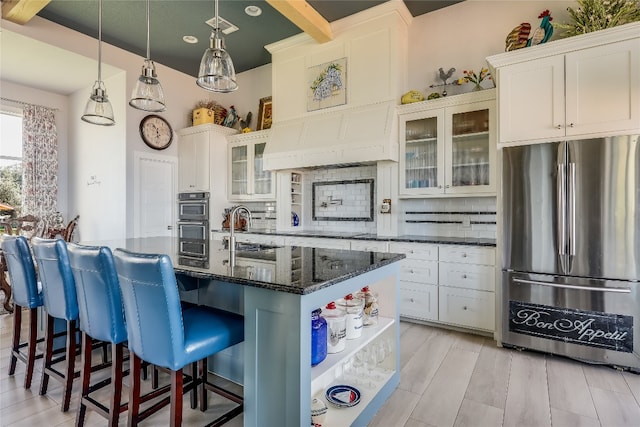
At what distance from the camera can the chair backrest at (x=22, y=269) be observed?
2184mm

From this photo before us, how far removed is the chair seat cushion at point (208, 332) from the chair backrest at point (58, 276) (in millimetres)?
706

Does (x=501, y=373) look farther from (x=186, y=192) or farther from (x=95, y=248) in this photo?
(x=186, y=192)

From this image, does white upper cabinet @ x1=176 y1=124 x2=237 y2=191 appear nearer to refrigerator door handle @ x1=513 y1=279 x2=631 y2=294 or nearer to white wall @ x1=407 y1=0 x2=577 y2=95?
white wall @ x1=407 y1=0 x2=577 y2=95

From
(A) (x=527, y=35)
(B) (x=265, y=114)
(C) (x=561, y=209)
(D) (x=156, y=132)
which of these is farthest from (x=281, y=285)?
(D) (x=156, y=132)

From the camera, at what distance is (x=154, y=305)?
1397 mm

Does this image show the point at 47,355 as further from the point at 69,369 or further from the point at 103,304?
the point at 103,304

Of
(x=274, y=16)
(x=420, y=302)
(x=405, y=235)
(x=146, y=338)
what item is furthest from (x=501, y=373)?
(x=274, y=16)

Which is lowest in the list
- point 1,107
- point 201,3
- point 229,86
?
point 229,86

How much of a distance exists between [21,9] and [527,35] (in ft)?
16.0

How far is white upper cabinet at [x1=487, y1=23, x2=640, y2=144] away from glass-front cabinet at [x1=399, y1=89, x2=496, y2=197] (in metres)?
0.45

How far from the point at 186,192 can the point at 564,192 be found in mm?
4770

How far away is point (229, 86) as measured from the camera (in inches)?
91.3

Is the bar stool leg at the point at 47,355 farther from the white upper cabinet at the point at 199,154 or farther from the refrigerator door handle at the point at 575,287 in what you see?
the refrigerator door handle at the point at 575,287

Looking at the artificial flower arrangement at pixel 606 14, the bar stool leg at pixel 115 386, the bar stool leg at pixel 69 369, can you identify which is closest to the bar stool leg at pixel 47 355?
the bar stool leg at pixel 69 369
